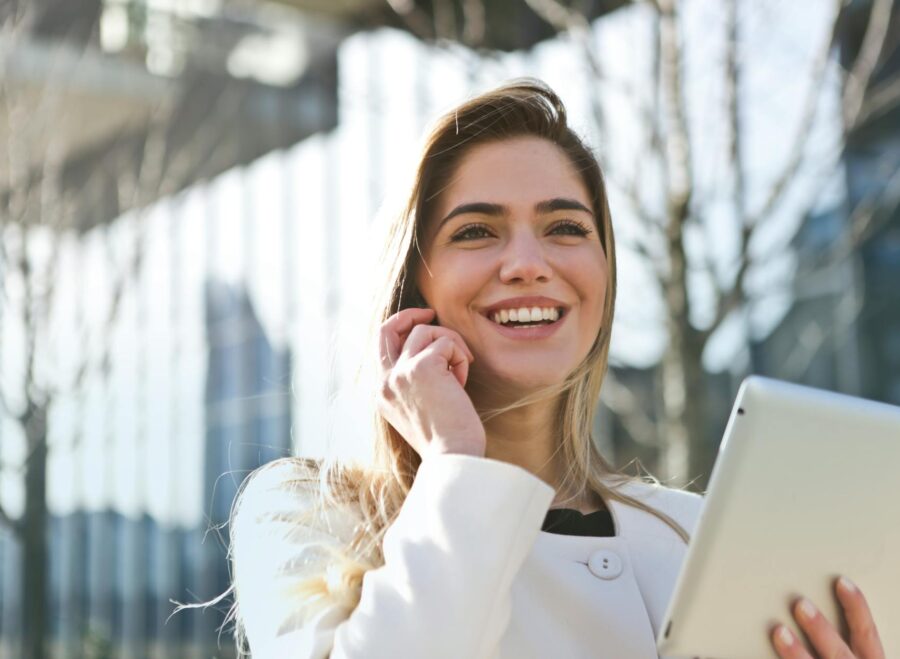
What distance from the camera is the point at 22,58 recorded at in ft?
25.7

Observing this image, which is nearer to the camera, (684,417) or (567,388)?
(567,388)

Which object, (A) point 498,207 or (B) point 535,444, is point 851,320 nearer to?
(B) point 535,444

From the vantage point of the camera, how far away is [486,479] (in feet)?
5.83

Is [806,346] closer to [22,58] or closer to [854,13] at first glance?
[854,13]

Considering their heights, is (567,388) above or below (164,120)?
below

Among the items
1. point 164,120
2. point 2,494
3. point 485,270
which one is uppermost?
point 164,120

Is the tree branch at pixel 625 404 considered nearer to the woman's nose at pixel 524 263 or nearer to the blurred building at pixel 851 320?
the blurred building at pixel 851 320

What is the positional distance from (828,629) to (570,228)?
3.02ft

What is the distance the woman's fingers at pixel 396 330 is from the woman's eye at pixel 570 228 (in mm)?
277

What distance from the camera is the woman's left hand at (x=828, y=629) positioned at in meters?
1.61

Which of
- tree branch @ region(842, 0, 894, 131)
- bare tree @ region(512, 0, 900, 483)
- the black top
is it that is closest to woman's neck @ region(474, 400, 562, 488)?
the black top

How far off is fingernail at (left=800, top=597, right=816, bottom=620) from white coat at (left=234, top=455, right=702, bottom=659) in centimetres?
38

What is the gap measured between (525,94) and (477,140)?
19 centimetres

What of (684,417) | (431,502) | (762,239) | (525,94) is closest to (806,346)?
(762,239)
